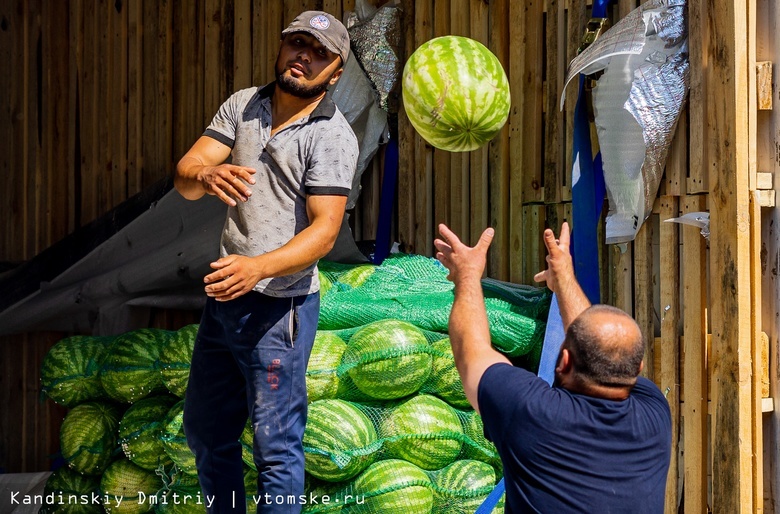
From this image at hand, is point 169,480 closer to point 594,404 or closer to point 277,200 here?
Answer: point 277,200

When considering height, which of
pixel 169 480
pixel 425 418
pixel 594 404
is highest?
pixel 594 404

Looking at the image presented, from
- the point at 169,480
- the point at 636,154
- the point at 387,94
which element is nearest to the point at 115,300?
the point at 169,480

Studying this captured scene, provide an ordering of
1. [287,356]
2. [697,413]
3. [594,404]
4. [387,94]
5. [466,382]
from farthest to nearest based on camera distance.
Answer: [387,94] → [697,413] → [287,356] → [466,382] → [594,404]

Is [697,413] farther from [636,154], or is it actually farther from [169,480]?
[169,480]

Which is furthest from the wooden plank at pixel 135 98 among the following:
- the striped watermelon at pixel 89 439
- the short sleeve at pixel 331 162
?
the short sleeve at pixel 331 162

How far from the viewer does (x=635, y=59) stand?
4.13 metres

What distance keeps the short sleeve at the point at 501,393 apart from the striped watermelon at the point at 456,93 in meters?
1.82

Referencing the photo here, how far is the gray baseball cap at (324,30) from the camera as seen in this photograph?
351 centimetres

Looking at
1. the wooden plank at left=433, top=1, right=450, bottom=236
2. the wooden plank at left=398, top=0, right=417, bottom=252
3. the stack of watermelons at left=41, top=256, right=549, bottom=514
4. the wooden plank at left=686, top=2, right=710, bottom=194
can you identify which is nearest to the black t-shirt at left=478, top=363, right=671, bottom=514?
the stack of watermelons at left=41, top=256, right=549, bottom=514

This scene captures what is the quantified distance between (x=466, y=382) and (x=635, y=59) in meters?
2.13

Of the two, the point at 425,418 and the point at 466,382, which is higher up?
the point at 466,382

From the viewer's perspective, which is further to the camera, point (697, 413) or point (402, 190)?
point (402, 190)

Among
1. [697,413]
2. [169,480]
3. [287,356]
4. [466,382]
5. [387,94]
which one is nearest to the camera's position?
[466,382]

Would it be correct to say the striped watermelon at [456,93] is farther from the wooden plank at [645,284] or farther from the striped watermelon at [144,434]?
the striped watermelon at [144,434]
